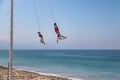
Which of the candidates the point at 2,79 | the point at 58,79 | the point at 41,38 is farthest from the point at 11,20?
the point at 58,79

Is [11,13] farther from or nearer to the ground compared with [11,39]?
farther from the ground

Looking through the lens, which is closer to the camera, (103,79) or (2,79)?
(2,79)

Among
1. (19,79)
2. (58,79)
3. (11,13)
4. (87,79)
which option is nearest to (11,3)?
(11,13)

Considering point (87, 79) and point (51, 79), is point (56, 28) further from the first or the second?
point (87, 79)

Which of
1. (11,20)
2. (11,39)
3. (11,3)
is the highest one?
(11,3)

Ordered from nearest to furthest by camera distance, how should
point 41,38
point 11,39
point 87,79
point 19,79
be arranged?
point 11,39 → point 41,38 → point 19,79 → point 87,79

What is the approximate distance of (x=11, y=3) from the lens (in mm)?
10008

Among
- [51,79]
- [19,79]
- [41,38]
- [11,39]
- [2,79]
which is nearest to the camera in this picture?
[11,39]

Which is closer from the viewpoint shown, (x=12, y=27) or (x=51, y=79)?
(x=12, y=27)

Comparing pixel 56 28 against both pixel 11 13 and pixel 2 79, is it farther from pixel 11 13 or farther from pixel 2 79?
pixel 2 79

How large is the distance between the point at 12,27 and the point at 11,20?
25 cm

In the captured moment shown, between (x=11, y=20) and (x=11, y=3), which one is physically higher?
(x=11, y=3)

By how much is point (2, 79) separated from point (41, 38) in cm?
1308

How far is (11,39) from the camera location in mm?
9664
